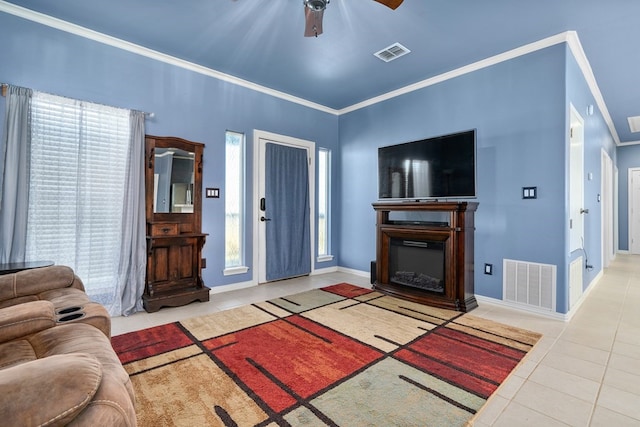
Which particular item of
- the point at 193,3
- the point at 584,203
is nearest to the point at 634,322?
the point at 584,203

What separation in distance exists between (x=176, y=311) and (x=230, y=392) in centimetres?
168

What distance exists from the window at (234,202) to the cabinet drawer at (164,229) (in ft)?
2.38

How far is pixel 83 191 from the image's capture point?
2879 mm

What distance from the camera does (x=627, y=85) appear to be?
4078 mm

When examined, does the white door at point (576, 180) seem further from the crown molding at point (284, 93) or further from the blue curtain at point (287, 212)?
the blue curtain at point (287, 212)

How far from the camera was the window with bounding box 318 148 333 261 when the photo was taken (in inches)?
202

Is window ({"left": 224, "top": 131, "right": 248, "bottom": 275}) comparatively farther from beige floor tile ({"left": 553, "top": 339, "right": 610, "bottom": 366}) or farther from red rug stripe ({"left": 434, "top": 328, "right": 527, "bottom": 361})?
beige floor tile ({"left": 553, "top": 339, "right": 610, "bottom": 366})

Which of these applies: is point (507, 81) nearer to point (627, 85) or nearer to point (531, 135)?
point (531, 135)

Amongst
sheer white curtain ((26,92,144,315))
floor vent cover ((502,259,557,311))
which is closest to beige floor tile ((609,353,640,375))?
floor vent cover ((502,259,557,311))

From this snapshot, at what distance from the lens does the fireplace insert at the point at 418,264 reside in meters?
3.41

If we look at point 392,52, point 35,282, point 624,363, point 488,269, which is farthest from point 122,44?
point 624,363

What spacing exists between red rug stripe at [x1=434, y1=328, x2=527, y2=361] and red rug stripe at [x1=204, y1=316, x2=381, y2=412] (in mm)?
766

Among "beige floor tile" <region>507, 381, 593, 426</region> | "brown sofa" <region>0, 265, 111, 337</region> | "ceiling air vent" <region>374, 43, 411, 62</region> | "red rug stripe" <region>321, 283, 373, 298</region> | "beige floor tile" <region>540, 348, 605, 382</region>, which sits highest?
"ceiling air vent" <region>374, 43, 411, 62</region>

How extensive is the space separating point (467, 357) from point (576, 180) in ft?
7.80
